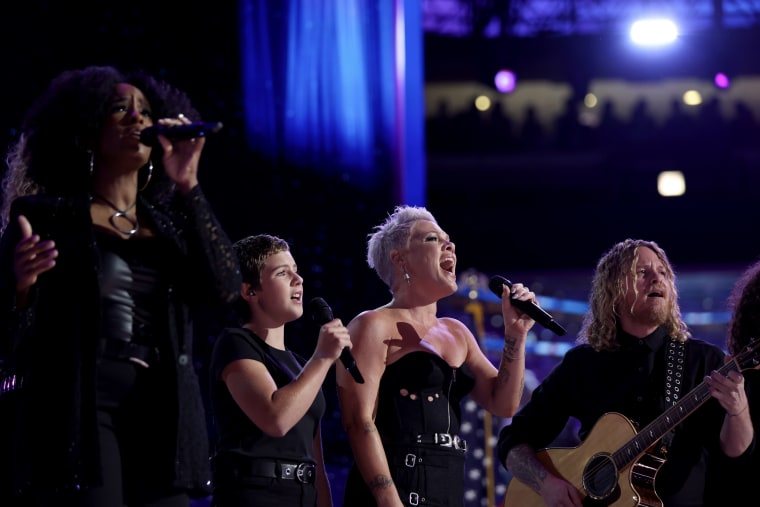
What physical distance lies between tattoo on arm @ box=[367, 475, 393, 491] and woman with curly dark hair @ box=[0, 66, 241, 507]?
87 cm

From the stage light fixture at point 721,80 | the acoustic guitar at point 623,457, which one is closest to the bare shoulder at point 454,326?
the acoustic guitar at point 623,457

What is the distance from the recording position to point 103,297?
2.03 metres

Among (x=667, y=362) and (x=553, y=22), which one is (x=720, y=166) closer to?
(x=553, y=22)

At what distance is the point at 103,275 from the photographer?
2029 millimetres

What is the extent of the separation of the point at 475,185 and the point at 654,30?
3115mm

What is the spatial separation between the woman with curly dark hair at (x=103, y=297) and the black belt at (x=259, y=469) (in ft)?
1.63

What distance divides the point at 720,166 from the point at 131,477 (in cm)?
1144

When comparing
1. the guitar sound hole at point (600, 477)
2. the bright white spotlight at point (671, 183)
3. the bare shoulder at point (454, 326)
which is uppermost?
the bare shoulder at point (454, 326)

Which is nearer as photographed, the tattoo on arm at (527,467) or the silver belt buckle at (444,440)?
the silver belt buckle at (444,440)

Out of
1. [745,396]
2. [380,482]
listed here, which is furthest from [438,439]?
[745,396]

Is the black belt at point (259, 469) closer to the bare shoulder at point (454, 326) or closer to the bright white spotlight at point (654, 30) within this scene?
the bare shoulder at point (454, 326)

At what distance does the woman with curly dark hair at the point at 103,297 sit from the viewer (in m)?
1.95

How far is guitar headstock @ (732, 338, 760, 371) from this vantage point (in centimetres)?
292

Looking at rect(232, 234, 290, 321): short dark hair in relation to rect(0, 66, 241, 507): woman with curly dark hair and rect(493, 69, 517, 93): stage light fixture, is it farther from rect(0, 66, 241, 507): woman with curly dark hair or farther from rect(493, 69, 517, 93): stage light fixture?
rect(493, 69, 517, 93): stage light fixture
